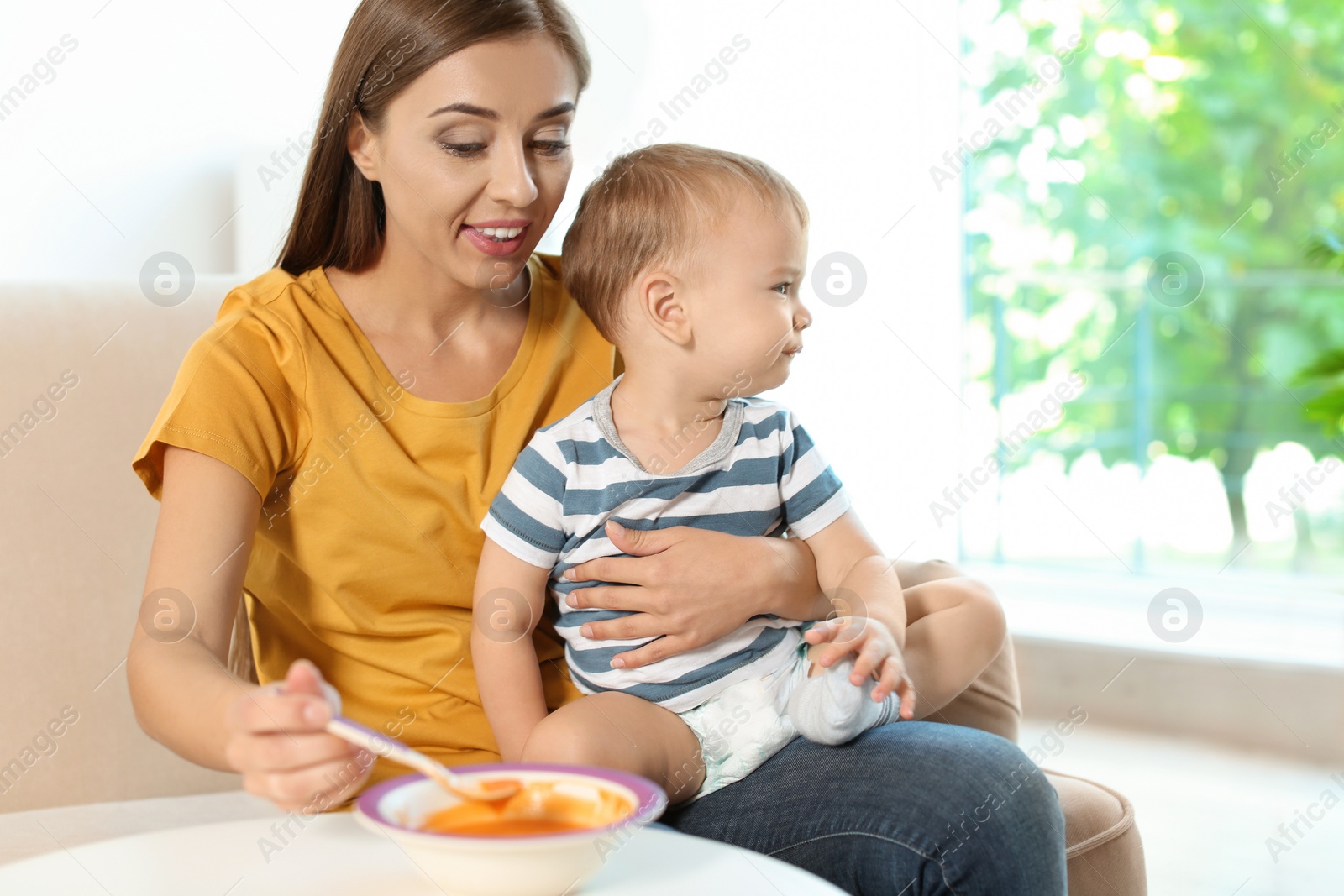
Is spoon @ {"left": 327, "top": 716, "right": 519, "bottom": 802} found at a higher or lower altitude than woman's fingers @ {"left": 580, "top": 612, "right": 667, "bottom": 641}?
higher

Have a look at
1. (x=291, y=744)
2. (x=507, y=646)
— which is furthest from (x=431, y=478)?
(x=291, y=744)

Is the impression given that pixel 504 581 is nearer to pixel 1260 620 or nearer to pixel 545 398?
pixel 545 398

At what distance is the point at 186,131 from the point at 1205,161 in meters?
3.30

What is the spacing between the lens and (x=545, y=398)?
1.34 meters

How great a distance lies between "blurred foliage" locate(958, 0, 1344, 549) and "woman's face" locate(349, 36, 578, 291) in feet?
10.1

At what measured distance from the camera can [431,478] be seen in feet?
4.04

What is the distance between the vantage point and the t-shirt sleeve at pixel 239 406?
1091 mm

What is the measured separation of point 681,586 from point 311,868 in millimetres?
458

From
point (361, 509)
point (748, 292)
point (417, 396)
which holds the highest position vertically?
point (748, 292)

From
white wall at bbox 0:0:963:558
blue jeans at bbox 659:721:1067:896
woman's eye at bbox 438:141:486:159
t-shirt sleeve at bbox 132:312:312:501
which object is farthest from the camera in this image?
white wall at bbox 0:0:963:558

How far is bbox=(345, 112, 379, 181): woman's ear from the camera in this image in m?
1.27

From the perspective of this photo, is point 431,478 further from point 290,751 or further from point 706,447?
point 290,751

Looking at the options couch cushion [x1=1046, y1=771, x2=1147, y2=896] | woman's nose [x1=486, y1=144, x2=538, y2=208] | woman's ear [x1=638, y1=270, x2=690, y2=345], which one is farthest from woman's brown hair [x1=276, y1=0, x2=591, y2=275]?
couch cushion [x1=1046, y1=771, x2=1147, y2=896]

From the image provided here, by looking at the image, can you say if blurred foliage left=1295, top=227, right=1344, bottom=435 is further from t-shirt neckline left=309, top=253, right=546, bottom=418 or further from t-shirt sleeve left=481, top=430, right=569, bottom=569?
t-shirt sleeve left=481, top=430, right=569, bottom=569
